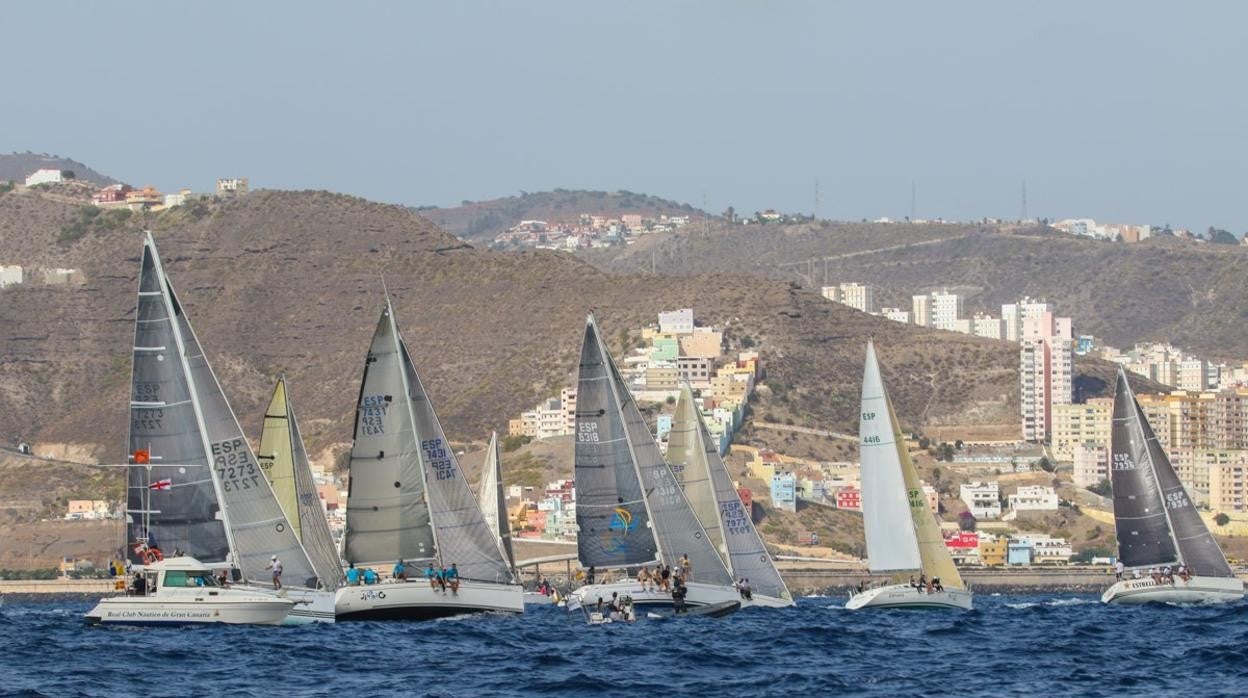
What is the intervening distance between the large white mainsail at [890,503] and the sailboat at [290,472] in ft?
43.9

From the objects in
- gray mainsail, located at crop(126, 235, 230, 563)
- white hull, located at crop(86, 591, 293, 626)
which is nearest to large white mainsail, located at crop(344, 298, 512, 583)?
white hull, located at crop(86, 591, 293, 626)

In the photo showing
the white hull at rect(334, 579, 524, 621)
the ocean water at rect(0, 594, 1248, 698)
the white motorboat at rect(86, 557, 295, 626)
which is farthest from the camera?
the white hull at rect(334, 579, 524, 621)

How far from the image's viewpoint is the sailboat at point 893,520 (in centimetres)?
6612

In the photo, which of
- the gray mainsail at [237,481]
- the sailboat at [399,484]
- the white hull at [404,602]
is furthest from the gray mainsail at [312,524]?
the gray mainsail at [237,481]

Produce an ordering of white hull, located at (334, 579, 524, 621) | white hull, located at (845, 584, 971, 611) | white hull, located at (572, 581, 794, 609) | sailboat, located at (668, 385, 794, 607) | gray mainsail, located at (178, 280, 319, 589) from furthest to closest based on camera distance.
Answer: white hull, located at (845, 584, 971, 611) < sailboat, located at (668, 385, 794, 607) < white hull, located at (572, 581, 794, 609) < white hull, located at (334, 579, 524, 621) < gray mainsail, located at (178, 280, 319, 589)

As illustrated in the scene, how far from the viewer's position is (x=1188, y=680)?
44.0 meters

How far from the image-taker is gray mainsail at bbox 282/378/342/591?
58.7 meters

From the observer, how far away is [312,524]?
6094 centimetres

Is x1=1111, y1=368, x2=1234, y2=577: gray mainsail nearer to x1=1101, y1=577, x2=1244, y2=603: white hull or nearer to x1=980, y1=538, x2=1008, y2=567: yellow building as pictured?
x1=1101, y1=577, x2=1244, y2=603: white hull

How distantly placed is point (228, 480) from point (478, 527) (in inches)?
301

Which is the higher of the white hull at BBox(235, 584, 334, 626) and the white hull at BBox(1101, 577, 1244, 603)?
the white hull at BBox(1101, 577, 1244, 603)

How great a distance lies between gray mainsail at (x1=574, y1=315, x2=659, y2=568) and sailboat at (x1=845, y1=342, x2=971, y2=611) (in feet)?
29.7

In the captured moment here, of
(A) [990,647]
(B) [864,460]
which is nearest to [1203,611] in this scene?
(B) [864,460]

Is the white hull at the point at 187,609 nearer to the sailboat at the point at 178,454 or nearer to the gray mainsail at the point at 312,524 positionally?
the sailboat at the point at 178,454
